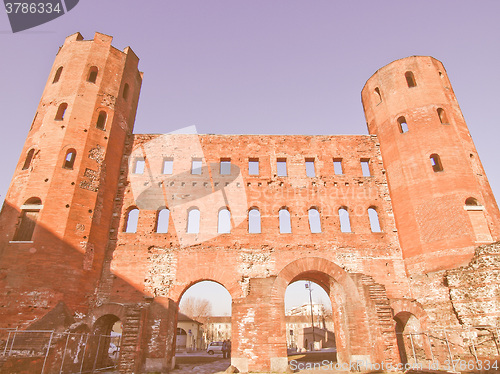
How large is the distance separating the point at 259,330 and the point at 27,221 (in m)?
10.8

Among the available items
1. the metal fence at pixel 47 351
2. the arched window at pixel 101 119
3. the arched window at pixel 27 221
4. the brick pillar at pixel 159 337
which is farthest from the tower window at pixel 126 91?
the metal fence at pixel 47 351

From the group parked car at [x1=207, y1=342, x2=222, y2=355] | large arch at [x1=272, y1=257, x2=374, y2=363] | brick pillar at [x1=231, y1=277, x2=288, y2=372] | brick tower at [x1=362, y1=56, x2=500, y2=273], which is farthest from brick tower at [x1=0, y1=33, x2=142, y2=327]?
parked car at [x1=207, y1=342, x2=222, y2=355]

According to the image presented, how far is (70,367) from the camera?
11.5 meters

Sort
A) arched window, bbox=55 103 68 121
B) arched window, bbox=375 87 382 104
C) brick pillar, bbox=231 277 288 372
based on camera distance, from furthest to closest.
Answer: arched window, bbox=375 87 382 104
arched window, bbox=55 103 68 121
brick pillar, bbox=231 277 288 372

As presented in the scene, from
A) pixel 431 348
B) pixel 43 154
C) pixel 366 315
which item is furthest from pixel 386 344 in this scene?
pixel 43 154

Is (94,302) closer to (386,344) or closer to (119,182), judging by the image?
(119,182)

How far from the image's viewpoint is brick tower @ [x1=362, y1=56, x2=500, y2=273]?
44.4 ft

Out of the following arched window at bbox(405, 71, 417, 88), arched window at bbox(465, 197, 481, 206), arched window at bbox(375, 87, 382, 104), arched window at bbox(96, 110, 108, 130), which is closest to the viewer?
arched window at bbox(465, 197, 481, 206)

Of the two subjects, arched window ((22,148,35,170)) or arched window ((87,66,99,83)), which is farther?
arched window ((87,66,99,83))

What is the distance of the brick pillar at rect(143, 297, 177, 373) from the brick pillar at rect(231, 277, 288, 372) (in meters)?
2.67

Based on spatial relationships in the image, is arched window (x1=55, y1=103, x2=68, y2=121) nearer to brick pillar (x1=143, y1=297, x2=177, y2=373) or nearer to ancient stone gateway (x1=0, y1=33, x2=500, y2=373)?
ancient stone gateway (x1=0, y1=33, x2=500, y2=373)

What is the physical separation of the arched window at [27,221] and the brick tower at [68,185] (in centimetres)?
4

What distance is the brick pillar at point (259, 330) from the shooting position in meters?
12.1

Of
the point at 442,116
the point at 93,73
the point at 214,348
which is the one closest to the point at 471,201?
the point at 442,116
